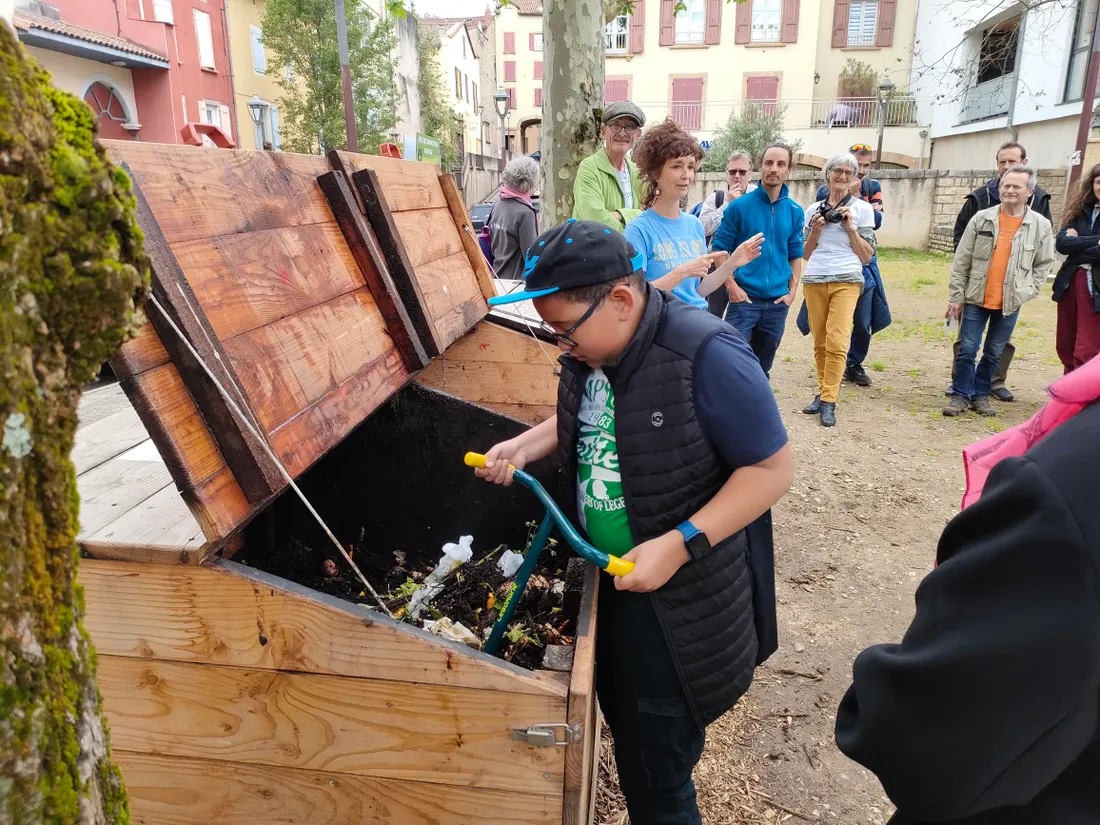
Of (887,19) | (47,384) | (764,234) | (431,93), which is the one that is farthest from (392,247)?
(431,93)

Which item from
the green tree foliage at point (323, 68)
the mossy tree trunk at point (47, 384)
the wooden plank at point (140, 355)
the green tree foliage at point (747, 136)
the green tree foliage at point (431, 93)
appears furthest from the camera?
the green tree foliage at point (431, 93)

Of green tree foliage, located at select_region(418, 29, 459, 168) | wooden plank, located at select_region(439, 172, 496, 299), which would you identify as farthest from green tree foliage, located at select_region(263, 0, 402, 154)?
wooden plank, located at select_region(439, 172, 496, 299)

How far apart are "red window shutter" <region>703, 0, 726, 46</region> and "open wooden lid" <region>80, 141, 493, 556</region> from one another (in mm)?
33365

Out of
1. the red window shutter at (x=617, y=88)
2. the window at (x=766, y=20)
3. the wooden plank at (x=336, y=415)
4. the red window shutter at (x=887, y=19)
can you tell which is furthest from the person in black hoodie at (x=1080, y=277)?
the red window shutter at (x=887, y=19)

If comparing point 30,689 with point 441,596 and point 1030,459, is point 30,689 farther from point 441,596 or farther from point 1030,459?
point 441,596

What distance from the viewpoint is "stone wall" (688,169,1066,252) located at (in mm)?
18188

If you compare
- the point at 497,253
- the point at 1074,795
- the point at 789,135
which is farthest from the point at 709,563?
the point at 789,135

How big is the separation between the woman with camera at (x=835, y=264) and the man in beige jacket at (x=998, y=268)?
844 millimetres

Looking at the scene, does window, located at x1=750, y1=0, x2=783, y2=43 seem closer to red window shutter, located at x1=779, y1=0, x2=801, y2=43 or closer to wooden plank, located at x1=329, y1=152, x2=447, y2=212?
red window shutter, located at x1=779, y1=0, x2=801, y2=43

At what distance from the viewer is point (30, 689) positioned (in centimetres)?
68

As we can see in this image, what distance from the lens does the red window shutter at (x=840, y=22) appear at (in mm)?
30812

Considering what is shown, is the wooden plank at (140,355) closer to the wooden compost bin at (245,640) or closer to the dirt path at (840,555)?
the wooden compost bin at (245,640)

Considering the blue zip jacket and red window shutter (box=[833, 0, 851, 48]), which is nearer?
the blue zip jacket

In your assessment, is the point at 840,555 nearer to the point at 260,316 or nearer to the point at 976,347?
the point at 976,347
